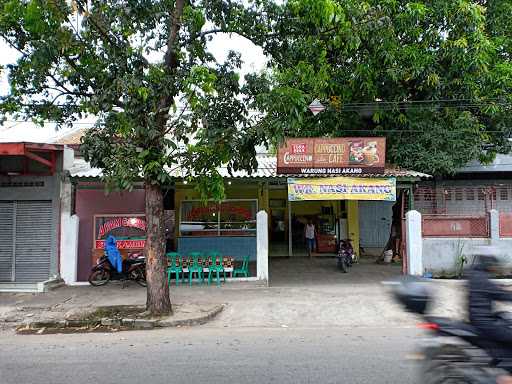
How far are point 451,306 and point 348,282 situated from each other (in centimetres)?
325

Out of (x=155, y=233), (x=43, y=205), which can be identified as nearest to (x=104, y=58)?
(x=155, y=233)

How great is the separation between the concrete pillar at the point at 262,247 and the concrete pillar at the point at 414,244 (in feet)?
13.4

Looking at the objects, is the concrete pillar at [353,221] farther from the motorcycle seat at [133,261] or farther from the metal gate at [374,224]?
the motorcycle seat at [133,261]

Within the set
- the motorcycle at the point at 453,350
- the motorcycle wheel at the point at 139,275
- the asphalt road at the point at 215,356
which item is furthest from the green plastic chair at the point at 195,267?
the motorcycle at the point at 453,350

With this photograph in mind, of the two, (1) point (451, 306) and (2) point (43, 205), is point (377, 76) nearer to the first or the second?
(1) point (451, 306)

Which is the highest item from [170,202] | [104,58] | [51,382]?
[104,58]

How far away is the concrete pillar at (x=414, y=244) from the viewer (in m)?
12.8

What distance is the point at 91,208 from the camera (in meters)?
13.0

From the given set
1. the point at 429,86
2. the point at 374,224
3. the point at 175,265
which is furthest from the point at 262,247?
the point at 374,224

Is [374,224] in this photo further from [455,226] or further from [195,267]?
[195,267]

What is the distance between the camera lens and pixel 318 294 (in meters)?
10.9

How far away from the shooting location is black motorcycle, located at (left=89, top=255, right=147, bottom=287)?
39.0ft

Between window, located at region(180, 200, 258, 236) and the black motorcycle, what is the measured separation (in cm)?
184

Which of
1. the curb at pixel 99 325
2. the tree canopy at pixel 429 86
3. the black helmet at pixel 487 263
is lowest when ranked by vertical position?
the curb at pixel 99 325
